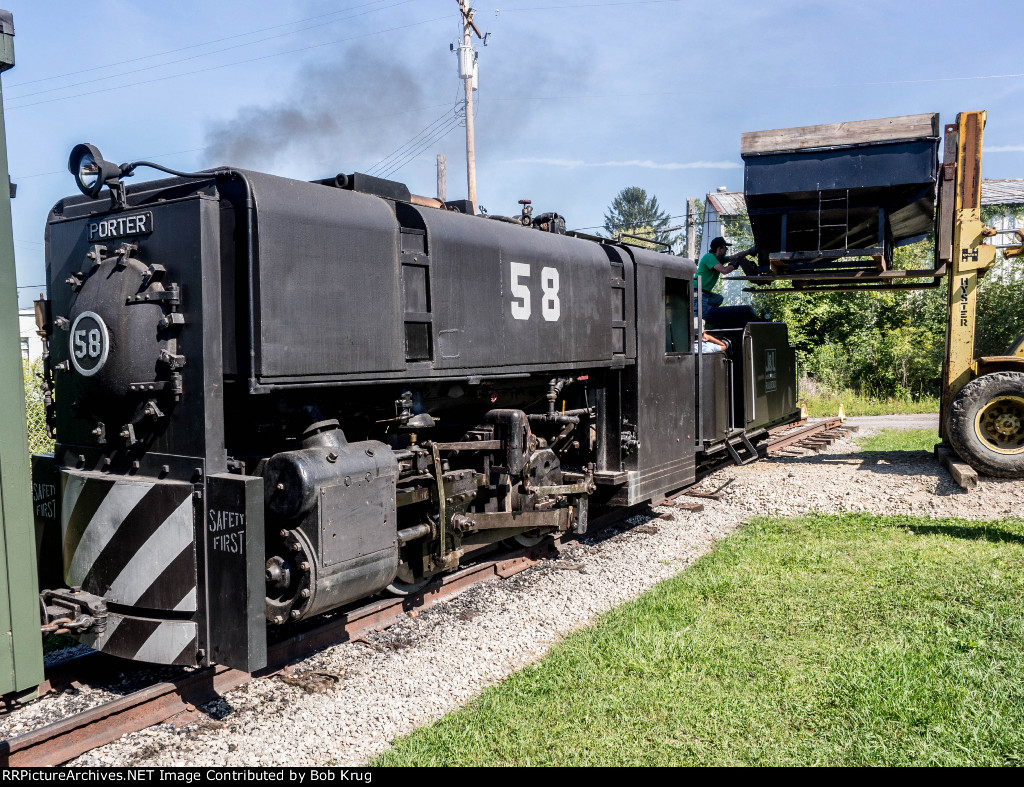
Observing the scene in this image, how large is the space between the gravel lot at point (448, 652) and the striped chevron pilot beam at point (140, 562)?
1.36ft

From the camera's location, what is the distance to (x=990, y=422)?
919cm

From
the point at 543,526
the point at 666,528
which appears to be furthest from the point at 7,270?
the point at 666,528

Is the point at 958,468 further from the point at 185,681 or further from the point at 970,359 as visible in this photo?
the point at 185,681

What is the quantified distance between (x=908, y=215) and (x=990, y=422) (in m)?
2.55

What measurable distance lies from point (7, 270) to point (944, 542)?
7.31m

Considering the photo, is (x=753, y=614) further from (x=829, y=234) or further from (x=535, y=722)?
(x=829, y=234)

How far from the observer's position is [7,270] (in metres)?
2.76

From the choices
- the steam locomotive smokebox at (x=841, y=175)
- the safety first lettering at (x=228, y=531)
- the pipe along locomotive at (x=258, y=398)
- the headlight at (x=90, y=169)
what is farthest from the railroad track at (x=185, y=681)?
the steam locomotive smokebox at (x=841, y=175)

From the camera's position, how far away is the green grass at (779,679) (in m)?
3.76

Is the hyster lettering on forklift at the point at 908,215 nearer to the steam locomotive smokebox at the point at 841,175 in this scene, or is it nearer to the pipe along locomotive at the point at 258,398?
the steam locomotive smokebox at the point at 841,175

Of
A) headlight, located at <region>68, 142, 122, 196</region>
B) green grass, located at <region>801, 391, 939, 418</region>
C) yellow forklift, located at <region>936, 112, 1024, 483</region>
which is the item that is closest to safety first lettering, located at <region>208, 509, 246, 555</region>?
headlight, located at <region>68, 142, 122, 196</region>

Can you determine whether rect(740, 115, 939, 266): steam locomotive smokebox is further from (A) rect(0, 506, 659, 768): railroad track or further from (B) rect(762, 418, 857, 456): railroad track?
(A) rect(0, 506, 659, 768): railroad track

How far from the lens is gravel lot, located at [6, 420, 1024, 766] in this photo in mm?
3852

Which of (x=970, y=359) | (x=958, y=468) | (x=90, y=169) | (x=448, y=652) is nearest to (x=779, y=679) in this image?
(x=448, y=652)
